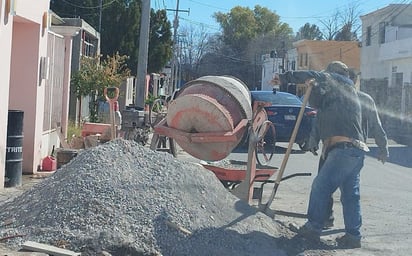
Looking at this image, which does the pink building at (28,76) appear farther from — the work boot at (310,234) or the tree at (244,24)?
the tree at (244,24)

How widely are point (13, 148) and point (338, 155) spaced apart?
522cm

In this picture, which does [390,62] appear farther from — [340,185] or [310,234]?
[310,234]

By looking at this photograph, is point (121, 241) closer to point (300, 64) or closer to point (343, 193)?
point (343, 193)

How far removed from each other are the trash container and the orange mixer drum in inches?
98.3

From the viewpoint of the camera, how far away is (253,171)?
367 inches

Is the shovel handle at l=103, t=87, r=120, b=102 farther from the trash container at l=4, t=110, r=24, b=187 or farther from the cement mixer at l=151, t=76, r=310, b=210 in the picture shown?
the cement mixer at l=151, t=76, r=310, b=210

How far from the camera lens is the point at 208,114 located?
9.54 m

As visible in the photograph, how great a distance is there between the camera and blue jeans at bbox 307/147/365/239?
806 cm

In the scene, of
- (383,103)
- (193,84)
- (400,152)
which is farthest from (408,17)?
(193,84)

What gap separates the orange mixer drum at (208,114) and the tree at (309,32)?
7324cm

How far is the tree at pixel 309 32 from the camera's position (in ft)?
272

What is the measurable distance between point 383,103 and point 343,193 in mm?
33074

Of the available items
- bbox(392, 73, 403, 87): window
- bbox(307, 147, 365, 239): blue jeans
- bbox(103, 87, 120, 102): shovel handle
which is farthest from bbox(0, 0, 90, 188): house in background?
bbox(392, 73, 403, 87): window

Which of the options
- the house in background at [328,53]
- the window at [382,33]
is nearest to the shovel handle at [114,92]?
the window at [382,33]
